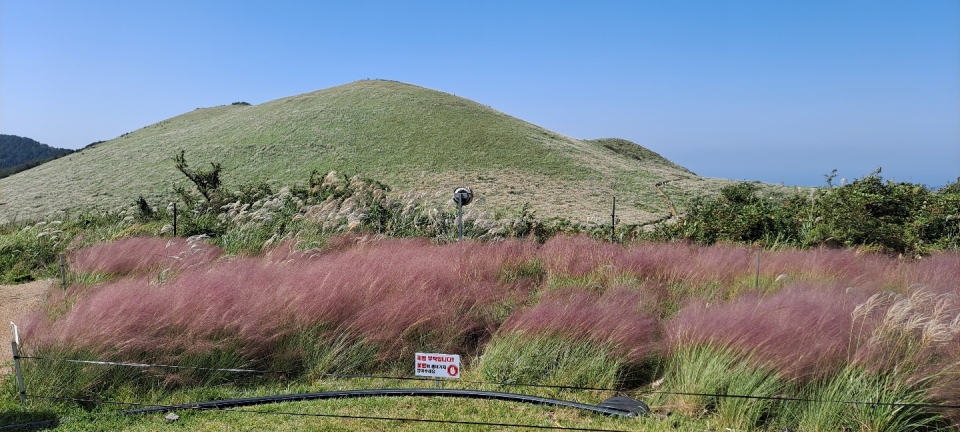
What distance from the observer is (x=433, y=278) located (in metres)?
7.27

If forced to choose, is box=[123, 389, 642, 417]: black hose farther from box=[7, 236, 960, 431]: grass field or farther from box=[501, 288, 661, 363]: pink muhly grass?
box=[501, 288, 661, 363]: pink muhly grass

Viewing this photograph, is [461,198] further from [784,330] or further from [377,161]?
[377,161]

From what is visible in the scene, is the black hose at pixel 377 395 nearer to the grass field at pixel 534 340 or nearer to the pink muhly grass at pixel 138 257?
the grass field at pixel 534 340

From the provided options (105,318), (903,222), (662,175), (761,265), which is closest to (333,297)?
(105,318)

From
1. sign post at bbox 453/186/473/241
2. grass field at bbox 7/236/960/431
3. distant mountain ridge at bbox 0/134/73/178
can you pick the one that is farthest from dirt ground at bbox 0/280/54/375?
distant mountain ridge at bbox 0/134/73/178

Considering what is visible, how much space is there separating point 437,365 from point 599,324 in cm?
168

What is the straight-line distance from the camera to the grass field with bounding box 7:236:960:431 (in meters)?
4.66

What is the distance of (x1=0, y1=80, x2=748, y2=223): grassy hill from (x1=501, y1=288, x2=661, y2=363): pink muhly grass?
679 inches

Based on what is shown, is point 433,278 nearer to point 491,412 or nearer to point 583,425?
point 491,412

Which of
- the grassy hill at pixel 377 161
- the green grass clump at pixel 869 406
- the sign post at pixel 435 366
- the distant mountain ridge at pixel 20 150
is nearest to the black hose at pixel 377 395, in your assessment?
the sign post at pixel 435 366

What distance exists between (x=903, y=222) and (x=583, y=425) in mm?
10502

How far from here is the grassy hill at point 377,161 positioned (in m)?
30.6

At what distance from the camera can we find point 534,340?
589 centimetres

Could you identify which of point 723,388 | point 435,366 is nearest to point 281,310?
point 435,366
